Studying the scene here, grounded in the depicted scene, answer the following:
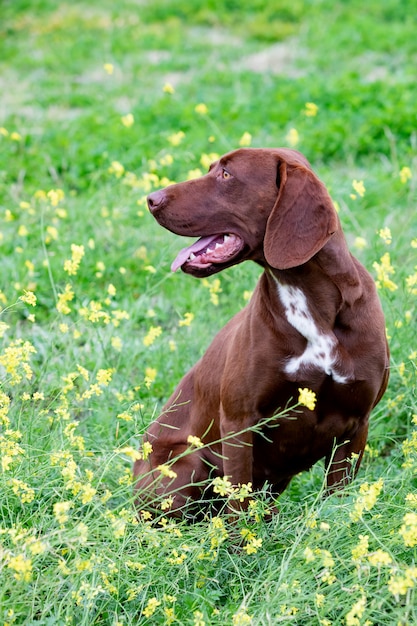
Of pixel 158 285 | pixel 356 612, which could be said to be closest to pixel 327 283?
pixel 356 612

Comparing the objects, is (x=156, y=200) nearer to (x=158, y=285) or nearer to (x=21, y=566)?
(x=158, y=285)

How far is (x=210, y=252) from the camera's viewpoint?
150 inches

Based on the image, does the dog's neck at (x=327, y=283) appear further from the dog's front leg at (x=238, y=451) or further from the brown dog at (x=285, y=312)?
the dog's front leg at (x=238, y=451)

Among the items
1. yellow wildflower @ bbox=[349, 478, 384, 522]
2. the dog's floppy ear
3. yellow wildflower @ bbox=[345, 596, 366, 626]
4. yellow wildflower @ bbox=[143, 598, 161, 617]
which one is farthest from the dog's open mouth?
yellow wildflower @ bbox=[345, 596, 366, 626]

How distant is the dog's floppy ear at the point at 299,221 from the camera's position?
354 centimetres

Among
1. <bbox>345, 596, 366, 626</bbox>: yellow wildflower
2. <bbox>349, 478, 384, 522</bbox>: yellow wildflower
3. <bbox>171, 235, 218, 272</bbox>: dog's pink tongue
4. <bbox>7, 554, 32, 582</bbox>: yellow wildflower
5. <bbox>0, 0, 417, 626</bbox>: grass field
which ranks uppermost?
<bbox>171, 235, 218, 272</bbox>: dog's pink tongue

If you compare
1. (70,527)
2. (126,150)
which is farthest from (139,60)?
(70,527)

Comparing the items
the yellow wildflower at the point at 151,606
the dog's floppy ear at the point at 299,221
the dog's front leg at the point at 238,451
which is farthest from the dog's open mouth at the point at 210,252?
the yellow wildflower at the point at 151,606

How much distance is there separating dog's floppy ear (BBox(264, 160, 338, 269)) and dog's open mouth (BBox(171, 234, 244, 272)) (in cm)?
21

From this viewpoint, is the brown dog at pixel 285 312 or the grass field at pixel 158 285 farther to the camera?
the brown dog at pixel 285 312

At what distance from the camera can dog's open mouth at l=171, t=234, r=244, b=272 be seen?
3770mm

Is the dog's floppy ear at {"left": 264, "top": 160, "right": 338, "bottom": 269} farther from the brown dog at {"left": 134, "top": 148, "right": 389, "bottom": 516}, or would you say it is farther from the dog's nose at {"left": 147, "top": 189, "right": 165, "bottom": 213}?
the dog's nose at {"left": 147, "top": 189, "right": 165, "bottom": 213}

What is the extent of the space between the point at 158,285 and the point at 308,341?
173cm

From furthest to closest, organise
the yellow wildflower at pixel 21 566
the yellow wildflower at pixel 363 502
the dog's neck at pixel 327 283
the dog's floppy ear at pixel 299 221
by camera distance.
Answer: the dog's neck at pixel 327 283 < the dog's floppy ear at pixel 299 221 < the yellow wildflower at pixel 363 502 < the yellow wildflower at pixel 21 566
